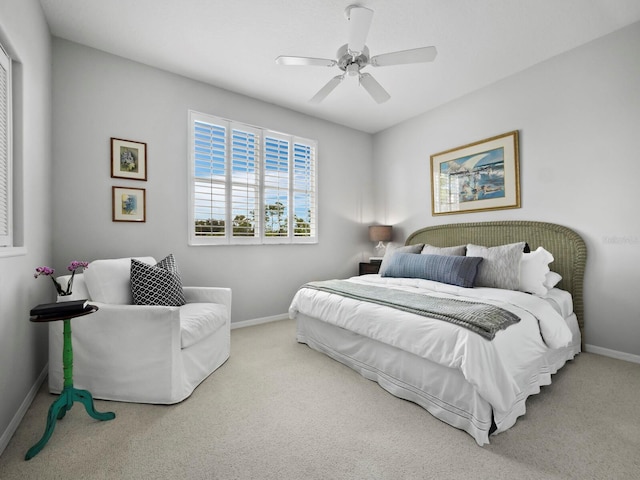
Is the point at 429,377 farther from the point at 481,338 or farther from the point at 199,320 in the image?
the point at 199,320

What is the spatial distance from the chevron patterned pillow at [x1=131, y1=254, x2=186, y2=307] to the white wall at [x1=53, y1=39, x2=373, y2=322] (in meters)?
0.81

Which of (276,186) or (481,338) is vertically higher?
(276,186)

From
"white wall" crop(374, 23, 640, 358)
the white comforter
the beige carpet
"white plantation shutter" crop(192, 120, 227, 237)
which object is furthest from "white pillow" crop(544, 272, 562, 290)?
"white plantation shutter" crop(192, 120, 227, 237)

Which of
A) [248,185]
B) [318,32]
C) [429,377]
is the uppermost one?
[318,32]

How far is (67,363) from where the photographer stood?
1.73 metres

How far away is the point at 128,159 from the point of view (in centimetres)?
304

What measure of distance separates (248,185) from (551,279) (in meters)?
3.40

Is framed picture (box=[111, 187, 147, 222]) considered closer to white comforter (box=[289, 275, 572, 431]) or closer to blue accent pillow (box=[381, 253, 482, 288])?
white comforter (box=[289, 275, 572, 431])

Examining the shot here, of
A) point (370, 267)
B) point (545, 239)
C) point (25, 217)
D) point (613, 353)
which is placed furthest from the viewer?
point (370, 267)

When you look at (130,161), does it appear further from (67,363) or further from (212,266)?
(67,363)

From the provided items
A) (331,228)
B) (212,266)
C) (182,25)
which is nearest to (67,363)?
(212,266)

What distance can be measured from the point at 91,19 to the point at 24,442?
10.0 feet

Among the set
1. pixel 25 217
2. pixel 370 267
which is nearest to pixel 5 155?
pixel 25 217

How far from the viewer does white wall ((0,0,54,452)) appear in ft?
5.45
